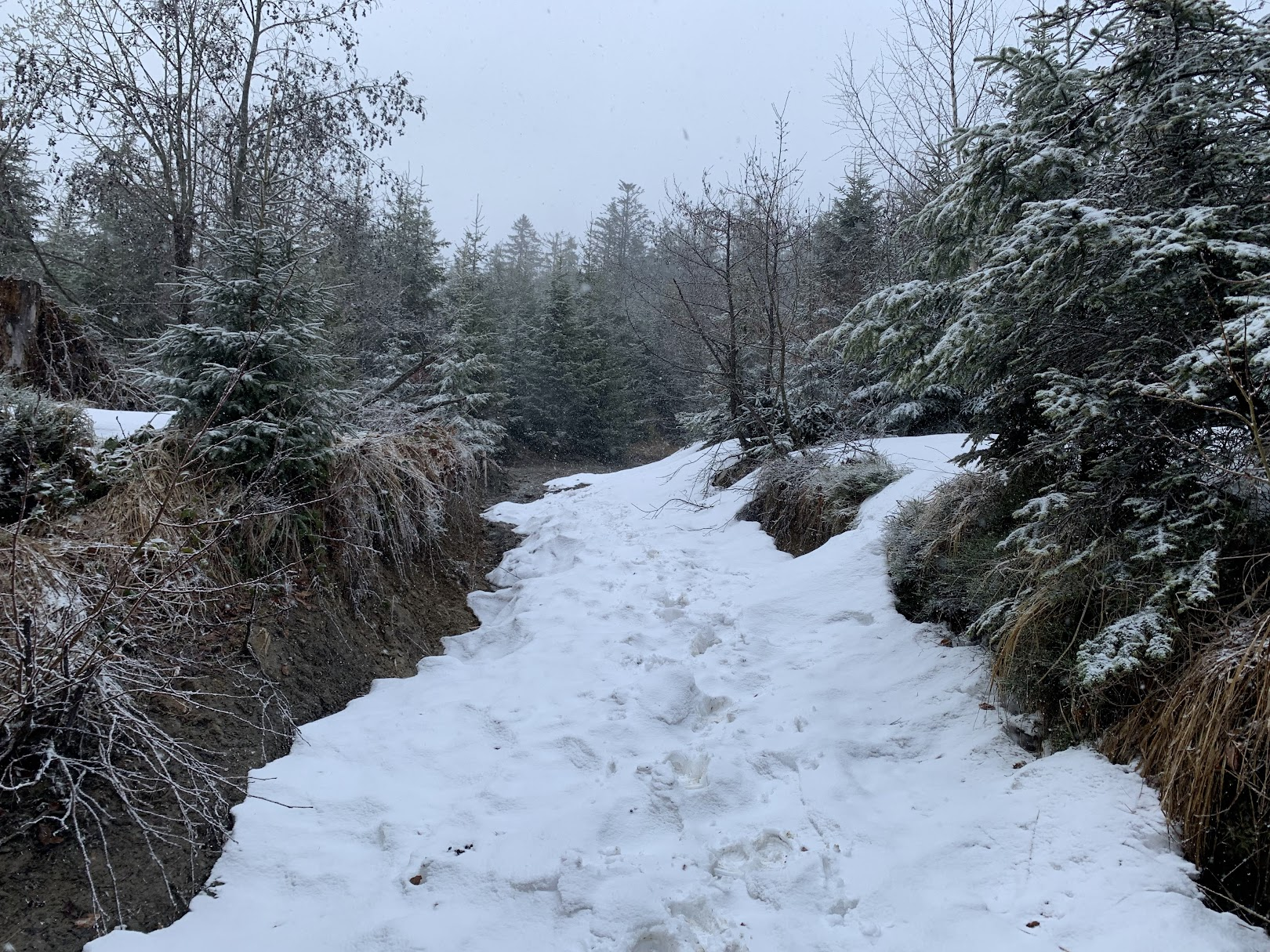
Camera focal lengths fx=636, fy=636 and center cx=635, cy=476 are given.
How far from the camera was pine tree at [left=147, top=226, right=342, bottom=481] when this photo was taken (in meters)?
3.84

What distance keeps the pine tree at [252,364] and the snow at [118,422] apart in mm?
288

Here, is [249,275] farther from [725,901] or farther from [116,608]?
[725,901]

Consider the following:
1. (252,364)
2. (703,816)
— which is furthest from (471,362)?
(703,816)

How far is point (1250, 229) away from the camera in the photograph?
2.51 metres

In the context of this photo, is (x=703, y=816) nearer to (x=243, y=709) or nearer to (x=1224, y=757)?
(x=1224, y=757)

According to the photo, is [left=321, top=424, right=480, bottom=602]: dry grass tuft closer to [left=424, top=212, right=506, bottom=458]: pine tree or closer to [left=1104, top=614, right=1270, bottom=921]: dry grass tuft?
[left=1104, top=614, right=1270, bottom=921]: dry grass tuft

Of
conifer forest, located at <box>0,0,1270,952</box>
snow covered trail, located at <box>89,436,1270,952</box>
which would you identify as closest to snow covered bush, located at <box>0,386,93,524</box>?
conifer forest, located at <box>0,0,1270,952</box>

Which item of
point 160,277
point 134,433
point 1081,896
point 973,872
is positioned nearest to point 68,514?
point 134,433

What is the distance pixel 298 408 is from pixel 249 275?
3.01 ft

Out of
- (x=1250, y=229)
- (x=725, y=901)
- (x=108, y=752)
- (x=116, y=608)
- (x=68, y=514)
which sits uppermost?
(x=1250, y=229)

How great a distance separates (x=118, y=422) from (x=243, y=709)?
2.00 metres

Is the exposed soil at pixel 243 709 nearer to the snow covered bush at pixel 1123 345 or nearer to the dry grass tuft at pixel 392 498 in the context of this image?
the dry grass tuft at pixel 392 498

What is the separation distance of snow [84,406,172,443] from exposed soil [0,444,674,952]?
1.45 metres

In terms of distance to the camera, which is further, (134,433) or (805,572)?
(805,572)
